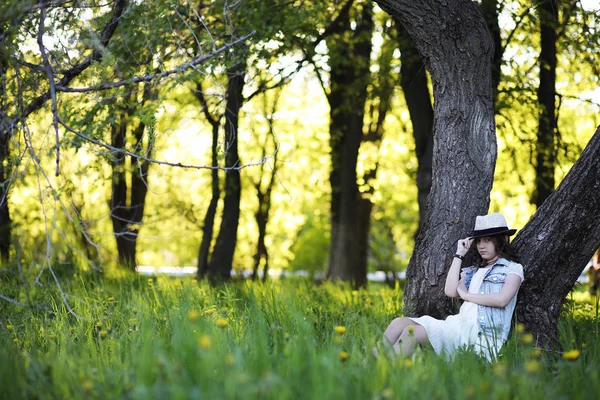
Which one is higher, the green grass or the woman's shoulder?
the woman's shoulder

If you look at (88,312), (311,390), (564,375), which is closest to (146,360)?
(311,390)

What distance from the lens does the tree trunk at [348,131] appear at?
12109 millimetres

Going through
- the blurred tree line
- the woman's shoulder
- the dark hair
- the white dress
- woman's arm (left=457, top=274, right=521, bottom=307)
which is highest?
the blurred tree line

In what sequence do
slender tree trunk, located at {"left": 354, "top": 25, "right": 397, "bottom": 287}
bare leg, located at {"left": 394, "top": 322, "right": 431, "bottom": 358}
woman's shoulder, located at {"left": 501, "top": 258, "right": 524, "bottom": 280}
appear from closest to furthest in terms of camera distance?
1. bare leg, located at {"left": 394, "top": 322, "right": 431, "bottom": 358}
2. woman's shoulder, located at {"left": 501, "top": 258, "right": 524, "bottom": 280}
3. slender tree trunk, located at {"left": 354, "top": 25, "right": 397, "bottom": 287}

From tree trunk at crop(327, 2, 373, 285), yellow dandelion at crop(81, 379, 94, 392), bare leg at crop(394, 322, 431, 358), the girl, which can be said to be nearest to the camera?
yellow dandelion at crop(81, 379, 94, 392)

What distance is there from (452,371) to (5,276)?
17.0 feet

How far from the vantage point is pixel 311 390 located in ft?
10.8

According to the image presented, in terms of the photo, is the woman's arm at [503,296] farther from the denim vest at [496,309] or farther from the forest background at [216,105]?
the forest background at [216,105]

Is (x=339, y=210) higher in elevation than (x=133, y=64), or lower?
lower

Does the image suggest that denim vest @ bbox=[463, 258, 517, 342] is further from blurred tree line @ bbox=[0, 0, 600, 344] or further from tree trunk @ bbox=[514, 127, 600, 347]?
blurred tree line @ bbox=[0, 0, 600, 344]

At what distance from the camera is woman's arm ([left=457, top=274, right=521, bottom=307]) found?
5145 mm

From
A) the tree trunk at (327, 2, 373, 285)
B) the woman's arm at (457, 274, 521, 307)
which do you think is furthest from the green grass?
the tree trunk at (327, 2, 373, 285)

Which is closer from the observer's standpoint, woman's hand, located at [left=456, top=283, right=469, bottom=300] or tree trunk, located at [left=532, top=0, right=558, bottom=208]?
woman's hand, located at [left=456, top=283, right=469, bottom=300]

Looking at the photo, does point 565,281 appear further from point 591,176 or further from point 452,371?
point 452,371
